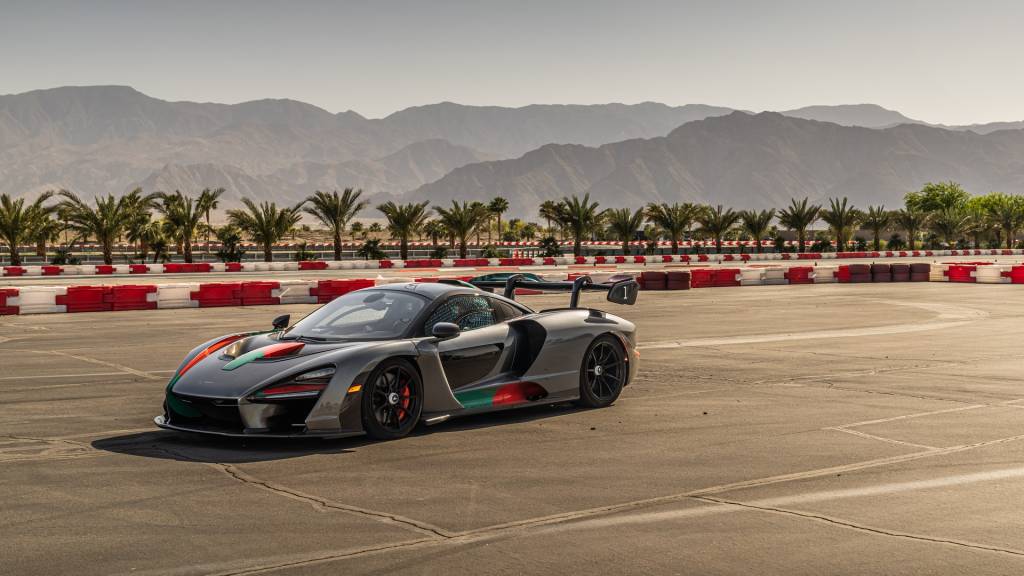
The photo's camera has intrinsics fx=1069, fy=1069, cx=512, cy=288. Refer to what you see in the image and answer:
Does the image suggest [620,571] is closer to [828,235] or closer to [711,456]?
[711,456]

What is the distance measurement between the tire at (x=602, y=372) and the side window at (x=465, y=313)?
48.3 inches

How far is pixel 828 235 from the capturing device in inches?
3829

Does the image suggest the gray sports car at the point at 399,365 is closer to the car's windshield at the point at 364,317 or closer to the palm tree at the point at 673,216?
the car's windshield at the point at 364,317

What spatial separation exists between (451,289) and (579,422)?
1.73m

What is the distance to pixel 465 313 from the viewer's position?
999 cm

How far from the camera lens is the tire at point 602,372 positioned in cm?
1075

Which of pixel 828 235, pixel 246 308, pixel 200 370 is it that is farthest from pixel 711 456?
pixel 828 235

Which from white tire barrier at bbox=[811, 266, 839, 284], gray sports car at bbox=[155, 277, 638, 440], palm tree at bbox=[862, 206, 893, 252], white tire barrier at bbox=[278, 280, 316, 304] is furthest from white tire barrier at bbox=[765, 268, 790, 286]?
palm tree at bbox=[862, 206, 893, 252]

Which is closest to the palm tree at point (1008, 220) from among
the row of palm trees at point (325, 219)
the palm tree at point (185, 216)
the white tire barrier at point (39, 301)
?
the row of palm trees at point (325, 219)

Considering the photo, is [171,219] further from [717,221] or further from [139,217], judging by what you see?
[717,221]

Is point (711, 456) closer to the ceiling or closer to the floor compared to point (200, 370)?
closer to the floor

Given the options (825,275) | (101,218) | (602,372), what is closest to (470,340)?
(602,372)

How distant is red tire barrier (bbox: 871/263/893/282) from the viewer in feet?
128

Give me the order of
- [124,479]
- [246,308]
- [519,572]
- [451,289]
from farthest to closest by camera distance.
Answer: [246,308], [451,289], [124,479], [519,572]
